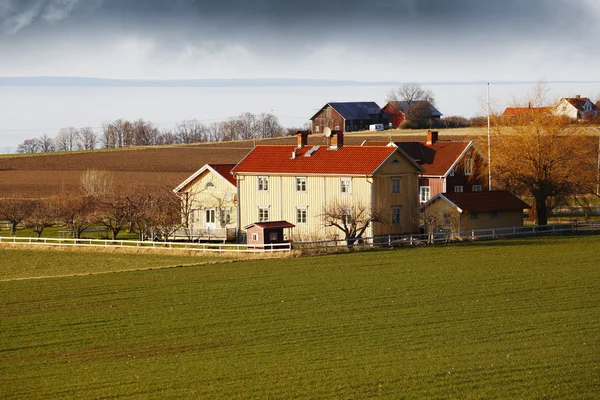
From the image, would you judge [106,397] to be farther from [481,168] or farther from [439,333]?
[481,168]

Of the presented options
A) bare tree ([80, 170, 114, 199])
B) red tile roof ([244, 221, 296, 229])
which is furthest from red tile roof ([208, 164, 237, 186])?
bare tree ([80, 170, 114, 199])

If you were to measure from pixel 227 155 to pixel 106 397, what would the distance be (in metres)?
87.8

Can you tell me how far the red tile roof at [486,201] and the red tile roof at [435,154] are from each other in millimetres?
3834

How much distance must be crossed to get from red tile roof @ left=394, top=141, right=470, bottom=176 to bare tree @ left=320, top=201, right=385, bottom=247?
32.8 feet

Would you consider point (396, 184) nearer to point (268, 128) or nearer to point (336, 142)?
point (336, 142)

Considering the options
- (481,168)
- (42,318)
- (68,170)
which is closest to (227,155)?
(68,170)

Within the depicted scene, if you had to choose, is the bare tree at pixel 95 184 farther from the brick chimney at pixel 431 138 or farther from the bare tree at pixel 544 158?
the bare tree at pixel 544 158

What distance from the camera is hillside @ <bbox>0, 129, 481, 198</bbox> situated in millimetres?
90062

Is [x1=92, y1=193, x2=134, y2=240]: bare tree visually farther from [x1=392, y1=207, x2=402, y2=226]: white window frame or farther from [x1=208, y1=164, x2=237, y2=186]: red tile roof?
[x1=392, y1=207, x2=402, y2=226]: white window frame

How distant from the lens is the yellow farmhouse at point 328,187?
52.0m

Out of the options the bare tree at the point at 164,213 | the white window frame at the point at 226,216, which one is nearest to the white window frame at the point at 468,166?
the white window frame at the point at 226,216

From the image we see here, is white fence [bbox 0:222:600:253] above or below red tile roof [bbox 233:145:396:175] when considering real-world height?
below

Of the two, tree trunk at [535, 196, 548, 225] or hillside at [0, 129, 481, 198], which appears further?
hillside at [0, 129, 481, 198]

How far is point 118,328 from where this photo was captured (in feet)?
95.1
